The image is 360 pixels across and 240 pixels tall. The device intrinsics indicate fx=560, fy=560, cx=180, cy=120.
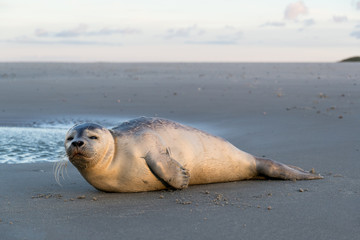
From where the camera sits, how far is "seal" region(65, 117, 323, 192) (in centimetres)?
486

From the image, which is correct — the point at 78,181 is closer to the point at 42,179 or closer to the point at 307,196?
the point at 42,179

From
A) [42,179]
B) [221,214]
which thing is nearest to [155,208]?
[221,214]

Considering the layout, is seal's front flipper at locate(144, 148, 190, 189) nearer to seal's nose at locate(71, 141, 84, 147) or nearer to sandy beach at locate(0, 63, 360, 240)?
sandy beach at locate(0, 63, 360, 240)

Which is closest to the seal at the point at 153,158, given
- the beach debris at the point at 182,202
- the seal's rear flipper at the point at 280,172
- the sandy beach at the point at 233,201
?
the seal's rear flipper at the point at 280,172

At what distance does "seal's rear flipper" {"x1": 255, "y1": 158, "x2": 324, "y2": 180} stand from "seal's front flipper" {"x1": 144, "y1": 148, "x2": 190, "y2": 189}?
1.02m

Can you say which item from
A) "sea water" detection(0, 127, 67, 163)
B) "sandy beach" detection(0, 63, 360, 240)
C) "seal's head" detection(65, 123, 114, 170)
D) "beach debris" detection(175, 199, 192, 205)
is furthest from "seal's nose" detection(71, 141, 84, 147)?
"sea water" detection(0, 127, 67, 163)

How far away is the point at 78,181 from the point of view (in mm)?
5789

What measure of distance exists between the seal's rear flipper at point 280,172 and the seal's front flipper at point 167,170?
1.02 meters

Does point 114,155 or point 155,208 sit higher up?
point 114,155

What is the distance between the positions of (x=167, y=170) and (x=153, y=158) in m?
0.17

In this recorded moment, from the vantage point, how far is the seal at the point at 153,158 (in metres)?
4.86

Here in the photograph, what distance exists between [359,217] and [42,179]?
127 inches

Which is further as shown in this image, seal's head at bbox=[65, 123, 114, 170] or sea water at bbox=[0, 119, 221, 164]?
sea water at bbox=[0, 119, 221, 164]

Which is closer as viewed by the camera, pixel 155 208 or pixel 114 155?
Answer: pixel 155 208
